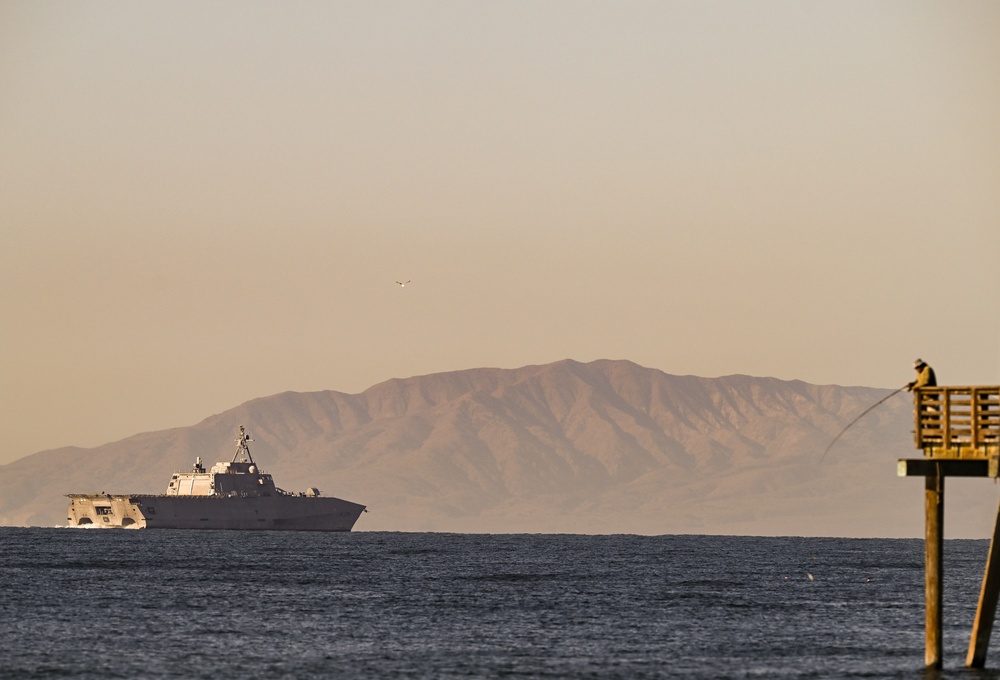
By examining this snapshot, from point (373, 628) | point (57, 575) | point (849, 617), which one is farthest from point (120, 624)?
point (57, 575)

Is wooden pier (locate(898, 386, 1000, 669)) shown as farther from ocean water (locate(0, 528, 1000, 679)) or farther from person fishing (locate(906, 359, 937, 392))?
ocean water (locate(0, 528, 1000, 679))

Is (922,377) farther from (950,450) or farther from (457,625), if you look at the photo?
(457,625)

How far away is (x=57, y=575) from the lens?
9519cm

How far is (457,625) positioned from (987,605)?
79.0ft

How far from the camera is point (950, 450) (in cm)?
3878

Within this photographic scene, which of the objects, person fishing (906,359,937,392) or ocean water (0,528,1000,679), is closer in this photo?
person fishing (906,359,937,392)

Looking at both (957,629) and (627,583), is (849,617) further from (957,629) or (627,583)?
(627,583)

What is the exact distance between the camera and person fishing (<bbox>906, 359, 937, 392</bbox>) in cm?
3888

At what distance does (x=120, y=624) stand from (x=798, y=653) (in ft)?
83.8

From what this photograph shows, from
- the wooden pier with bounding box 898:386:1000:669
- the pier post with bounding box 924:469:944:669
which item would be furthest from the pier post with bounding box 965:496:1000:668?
the pier post with bounding box 924:469:944:669

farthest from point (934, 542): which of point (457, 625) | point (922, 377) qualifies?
point (457, 625)

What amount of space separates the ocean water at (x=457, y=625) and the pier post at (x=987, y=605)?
775 millimetres

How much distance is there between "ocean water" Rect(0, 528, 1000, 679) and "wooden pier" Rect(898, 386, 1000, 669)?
302 centimetres

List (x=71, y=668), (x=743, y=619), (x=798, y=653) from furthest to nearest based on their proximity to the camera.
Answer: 1. (x=743, y=619)
2. (x=798, y=653)
3. (x=71, y=668)
